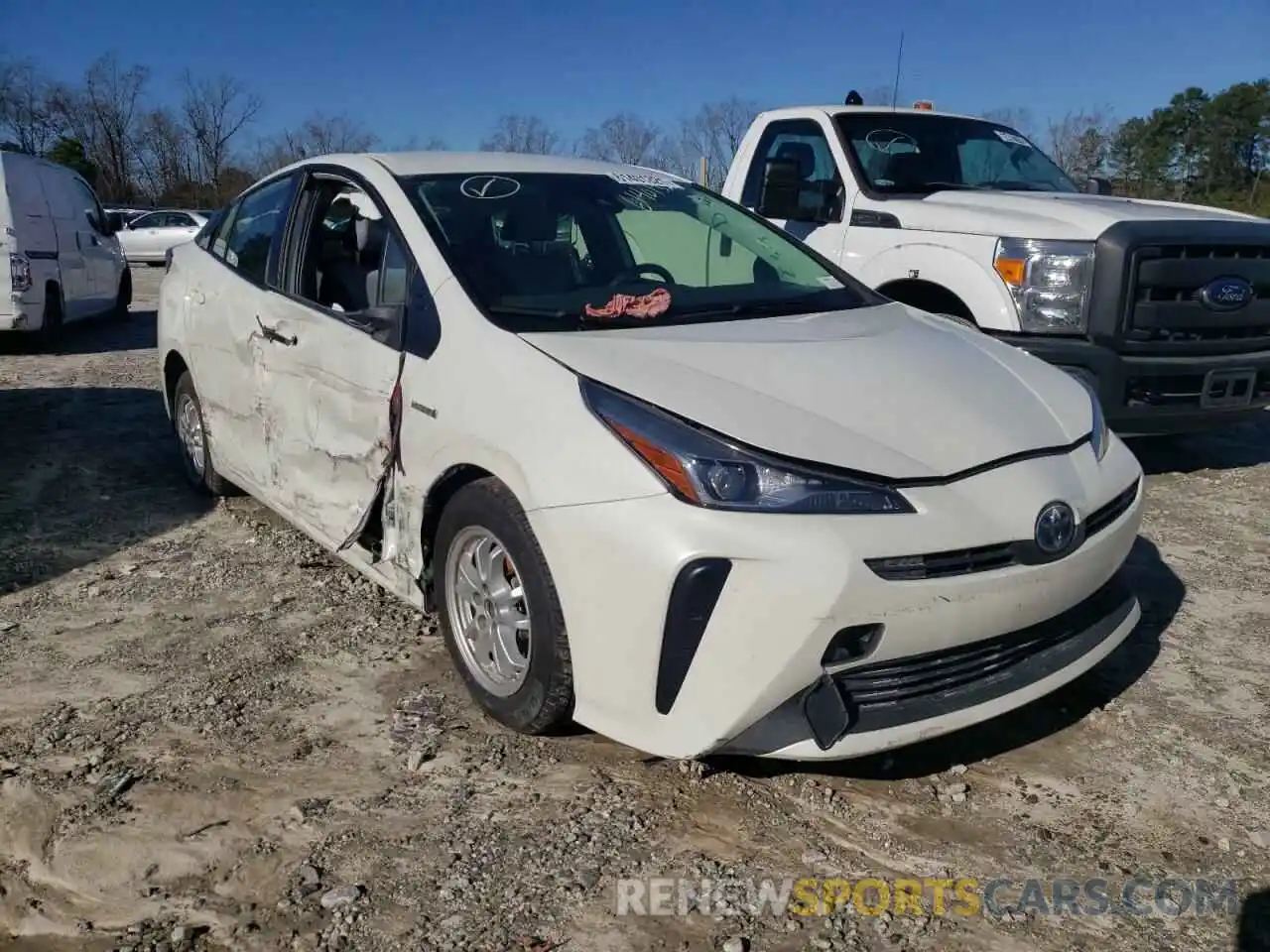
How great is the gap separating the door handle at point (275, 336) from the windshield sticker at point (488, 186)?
855 mm

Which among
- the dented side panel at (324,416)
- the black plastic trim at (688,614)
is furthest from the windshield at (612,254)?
the black plastic trim at (688,614)

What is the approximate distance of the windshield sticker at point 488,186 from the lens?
3.78 m

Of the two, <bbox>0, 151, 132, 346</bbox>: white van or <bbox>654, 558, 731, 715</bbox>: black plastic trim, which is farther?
<bbox>0, 151, 132, 346</bbox>: white van

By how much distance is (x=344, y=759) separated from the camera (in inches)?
122

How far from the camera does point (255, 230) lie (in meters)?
4.66

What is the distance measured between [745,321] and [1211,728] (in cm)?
194

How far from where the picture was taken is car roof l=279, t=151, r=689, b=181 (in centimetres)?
390

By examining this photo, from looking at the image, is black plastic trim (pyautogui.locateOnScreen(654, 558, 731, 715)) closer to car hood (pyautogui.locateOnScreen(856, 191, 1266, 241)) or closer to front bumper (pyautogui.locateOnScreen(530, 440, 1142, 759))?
front bumper (pyautogui.locateOnScreen(530, 440, 1142, 759))

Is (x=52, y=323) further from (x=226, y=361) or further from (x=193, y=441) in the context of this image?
(x=226, y=361)

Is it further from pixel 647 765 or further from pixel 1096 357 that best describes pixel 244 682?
pixel 1096 357

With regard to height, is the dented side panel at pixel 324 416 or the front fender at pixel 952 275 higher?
the front fender at pixel 952 275

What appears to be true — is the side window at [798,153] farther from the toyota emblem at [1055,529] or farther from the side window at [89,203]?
the side window at [89,203]

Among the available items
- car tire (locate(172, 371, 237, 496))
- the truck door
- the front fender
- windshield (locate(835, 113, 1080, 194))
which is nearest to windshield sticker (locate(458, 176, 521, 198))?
car tire (locate(172, 371, 237, 496))

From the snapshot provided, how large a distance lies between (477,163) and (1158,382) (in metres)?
3.59
